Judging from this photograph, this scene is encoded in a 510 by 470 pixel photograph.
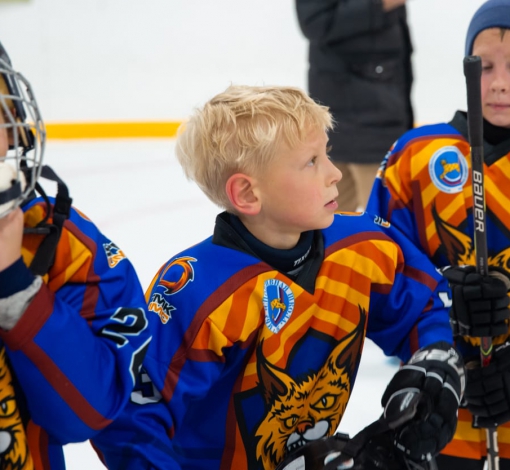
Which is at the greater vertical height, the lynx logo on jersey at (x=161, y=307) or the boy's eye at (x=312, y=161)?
the boy's eye at (x=312, y=161)

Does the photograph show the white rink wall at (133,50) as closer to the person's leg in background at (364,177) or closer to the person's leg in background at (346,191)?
the person's leg in background at (346,191)

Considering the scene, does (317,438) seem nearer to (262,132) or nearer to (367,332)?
(367,332)

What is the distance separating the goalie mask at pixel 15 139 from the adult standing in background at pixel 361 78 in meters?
1.94

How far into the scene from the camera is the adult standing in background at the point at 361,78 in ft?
9.23

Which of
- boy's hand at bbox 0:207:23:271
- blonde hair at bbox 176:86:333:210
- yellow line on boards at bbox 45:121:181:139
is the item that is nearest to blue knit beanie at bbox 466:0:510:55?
blonde hair at bbox 176:86:333:210

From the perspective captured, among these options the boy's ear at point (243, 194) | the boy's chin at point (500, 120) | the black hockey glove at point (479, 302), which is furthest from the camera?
the boy's chin at point (500, 120)

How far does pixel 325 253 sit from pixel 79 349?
0.50 m

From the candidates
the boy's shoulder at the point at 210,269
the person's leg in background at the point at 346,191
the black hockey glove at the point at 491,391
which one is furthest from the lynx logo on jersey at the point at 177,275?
the person's leg in background at the point at 346,191

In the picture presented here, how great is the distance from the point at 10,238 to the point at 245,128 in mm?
514

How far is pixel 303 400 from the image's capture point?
51.3 inches

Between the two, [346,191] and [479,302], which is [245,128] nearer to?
[479,302]

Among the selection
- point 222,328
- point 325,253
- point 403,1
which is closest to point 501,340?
point 325,253

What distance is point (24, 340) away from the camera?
2.97 ft

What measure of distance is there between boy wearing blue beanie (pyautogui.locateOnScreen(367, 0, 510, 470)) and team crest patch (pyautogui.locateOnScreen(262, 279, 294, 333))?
0.34 m
